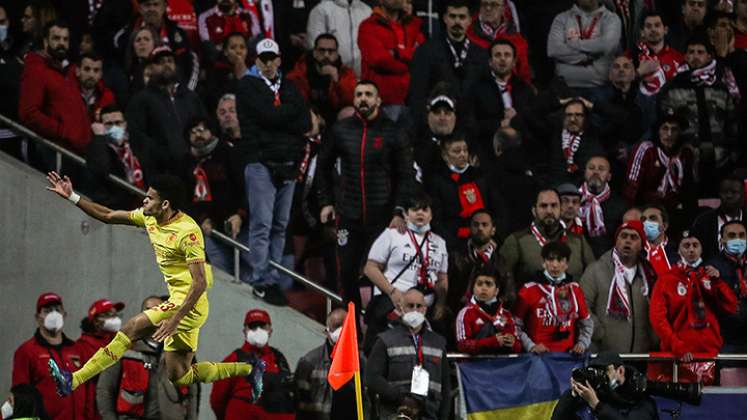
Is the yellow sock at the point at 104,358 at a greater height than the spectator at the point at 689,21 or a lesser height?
lesser

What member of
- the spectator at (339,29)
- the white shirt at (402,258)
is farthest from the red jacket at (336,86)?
the white shirt at (402,258)

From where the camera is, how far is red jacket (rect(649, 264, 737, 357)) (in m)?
15.8

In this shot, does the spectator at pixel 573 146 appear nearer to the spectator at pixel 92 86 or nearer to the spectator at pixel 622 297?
the spectator at pixel 622 297

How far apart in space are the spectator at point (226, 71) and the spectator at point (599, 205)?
3.68 meters

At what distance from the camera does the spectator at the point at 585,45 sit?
18.9 meters

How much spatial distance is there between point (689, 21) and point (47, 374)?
8.34 meters

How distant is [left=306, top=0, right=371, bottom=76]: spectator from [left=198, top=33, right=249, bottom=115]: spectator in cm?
87

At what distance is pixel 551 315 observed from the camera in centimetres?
1559

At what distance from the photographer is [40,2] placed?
714 inches

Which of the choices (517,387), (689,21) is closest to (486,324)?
(517,387)

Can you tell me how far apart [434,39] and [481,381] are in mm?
4448

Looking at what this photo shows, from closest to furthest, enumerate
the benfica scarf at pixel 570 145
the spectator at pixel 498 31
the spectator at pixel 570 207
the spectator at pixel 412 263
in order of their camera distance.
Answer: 1. the spectator at pixel 412 263
2. the spectator at pixel 570 207
3. the benfica scarf at pixel 570 145
4. the spectator at pixel 498 31

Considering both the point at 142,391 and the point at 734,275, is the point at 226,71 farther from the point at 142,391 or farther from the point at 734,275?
the point at 734,275

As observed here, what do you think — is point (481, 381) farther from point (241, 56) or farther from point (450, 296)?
point (241, 56)
